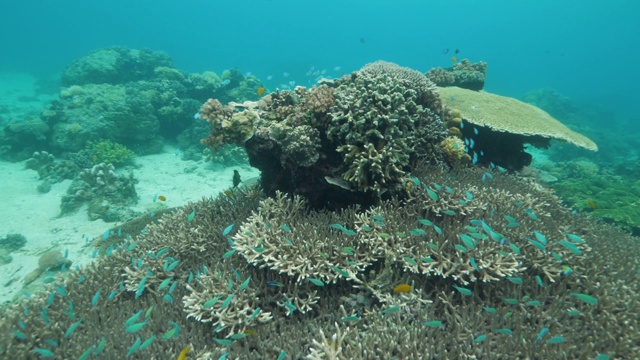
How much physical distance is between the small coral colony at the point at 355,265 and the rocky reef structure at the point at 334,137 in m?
0.03

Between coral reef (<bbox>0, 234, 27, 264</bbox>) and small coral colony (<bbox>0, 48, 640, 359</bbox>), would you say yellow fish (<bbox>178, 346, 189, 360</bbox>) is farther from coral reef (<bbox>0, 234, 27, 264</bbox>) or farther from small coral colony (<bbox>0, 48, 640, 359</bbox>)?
coral reef (<bbox>0, 234, 27, 264</bbox>)

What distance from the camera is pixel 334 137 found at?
569 cm

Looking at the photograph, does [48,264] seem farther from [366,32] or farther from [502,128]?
[366,32]

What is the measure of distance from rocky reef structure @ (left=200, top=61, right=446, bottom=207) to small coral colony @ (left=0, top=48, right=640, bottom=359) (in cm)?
3

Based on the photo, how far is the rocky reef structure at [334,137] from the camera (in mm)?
5309

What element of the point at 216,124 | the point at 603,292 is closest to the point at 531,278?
the point at 603,292

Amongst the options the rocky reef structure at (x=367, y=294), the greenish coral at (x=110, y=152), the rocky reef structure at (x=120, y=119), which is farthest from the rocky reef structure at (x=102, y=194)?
the rocky reef structure at (x=367, y=294)

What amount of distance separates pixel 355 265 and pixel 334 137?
2265 millimetres

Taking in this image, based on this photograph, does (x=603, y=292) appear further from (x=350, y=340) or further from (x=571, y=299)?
(x=350, y=340)

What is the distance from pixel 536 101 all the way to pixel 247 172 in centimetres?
3513

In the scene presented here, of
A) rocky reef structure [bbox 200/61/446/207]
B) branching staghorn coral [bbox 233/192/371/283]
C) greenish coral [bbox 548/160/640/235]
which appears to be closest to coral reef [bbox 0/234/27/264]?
rocky reef structure [bbox 200/61/446/207]

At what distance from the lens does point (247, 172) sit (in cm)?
1669

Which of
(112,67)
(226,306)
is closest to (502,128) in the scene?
(226,306)

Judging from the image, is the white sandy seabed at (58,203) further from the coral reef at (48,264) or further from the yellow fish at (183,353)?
the yellow fish at (183,353)
